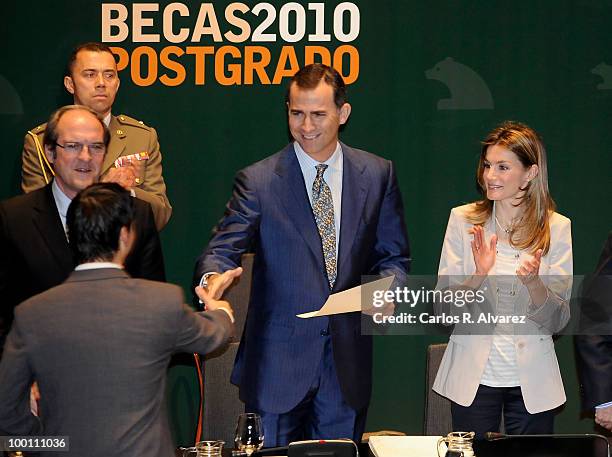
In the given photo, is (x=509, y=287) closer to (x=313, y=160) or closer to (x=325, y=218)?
(x=325, y=218)

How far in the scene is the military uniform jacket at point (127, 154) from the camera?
4.64 meters

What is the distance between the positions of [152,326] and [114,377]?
173mm

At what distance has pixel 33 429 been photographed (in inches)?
108

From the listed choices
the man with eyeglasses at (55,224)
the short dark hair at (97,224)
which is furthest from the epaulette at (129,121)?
the short dark hair at (97,224)

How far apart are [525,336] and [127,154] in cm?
224

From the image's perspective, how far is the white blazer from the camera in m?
3.81

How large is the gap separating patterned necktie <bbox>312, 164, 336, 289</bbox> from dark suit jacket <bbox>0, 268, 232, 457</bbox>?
3.75 ft

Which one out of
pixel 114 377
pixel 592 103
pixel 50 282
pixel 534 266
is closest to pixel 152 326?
pixel 114 377

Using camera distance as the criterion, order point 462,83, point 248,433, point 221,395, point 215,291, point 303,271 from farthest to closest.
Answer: point 462,83
point 221,395
point 303,271
point 215,291
point 248,433

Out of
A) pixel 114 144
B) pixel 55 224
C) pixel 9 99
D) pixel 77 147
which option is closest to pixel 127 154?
pixel 114 144

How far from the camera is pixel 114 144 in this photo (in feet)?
15.7

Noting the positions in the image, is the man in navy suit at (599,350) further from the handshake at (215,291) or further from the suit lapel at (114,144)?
the suit lapel at (114,144)

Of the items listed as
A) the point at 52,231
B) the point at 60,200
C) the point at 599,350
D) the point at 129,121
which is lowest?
the point at 599,350

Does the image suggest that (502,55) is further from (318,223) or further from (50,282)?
(50,282)
